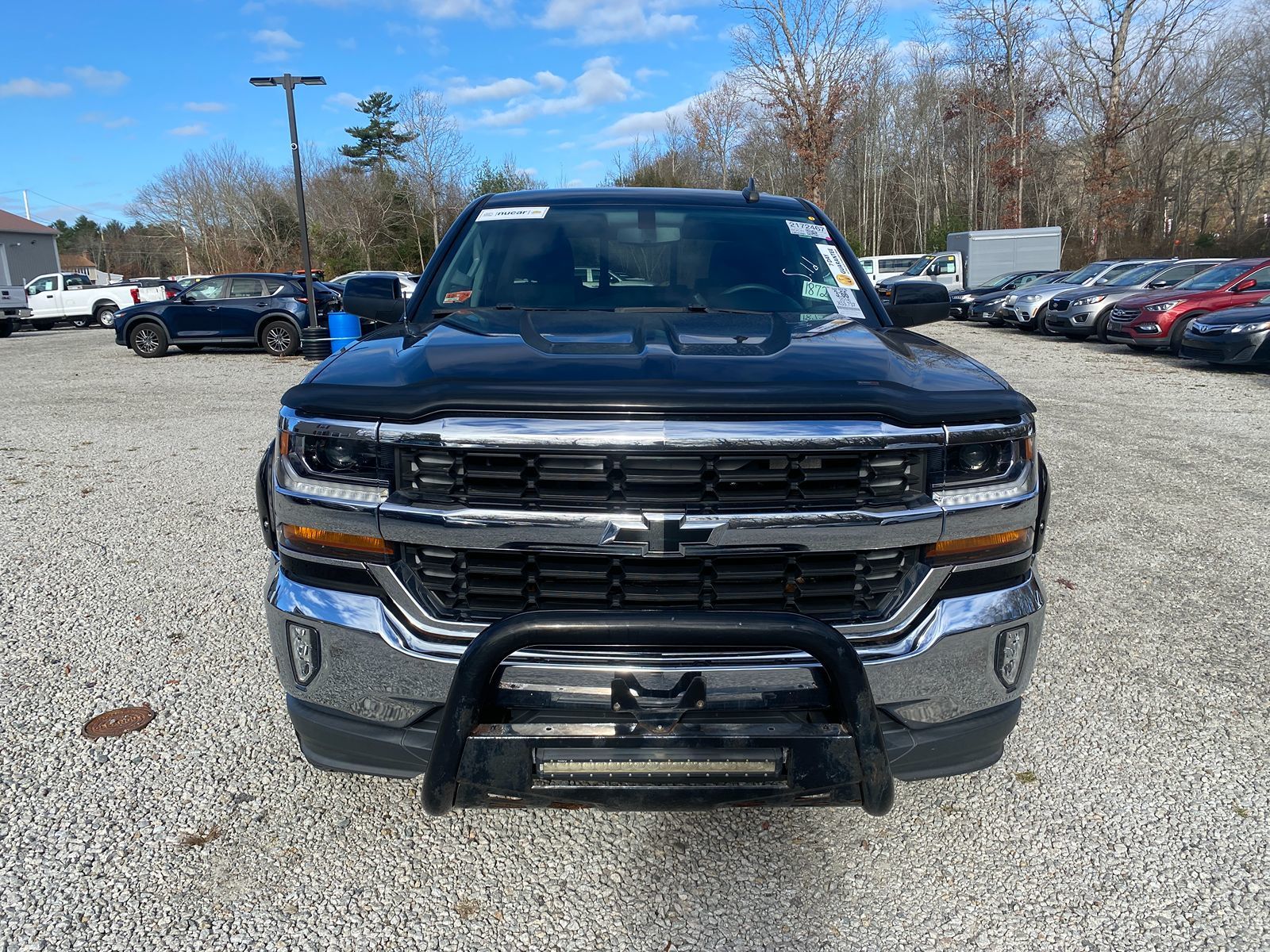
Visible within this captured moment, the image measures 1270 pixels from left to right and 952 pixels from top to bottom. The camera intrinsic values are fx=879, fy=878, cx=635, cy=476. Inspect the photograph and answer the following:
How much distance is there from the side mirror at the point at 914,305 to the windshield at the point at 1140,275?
726 inches

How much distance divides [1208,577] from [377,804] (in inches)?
168

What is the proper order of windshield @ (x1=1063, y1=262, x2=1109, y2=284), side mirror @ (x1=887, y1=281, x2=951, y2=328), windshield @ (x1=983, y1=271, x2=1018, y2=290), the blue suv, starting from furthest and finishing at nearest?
windshield @ (x1=983, y1=271, x2=1018, y2=290), windshield @ (x1=1063, y1=262, x2=1109, y2=284), the blue suv, side mirror @ (x1=887, y1=281, x2=951, y2=328)

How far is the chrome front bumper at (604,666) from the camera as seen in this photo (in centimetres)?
191

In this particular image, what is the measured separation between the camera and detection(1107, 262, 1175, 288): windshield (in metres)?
19.0

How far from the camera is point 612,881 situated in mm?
2314

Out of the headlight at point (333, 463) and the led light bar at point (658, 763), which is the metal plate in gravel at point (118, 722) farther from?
the led light bar at point (658, 763)

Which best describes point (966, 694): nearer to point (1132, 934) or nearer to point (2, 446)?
point (1132, 934)

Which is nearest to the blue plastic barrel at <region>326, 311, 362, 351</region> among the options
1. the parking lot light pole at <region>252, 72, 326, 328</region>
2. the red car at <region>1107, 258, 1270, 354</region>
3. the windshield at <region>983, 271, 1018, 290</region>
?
the parking lot light pole at <region>252, 72, 326, 328</region>

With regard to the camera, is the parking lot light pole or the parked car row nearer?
the parked car row

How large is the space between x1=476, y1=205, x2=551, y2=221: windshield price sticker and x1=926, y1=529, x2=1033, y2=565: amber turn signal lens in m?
2.16

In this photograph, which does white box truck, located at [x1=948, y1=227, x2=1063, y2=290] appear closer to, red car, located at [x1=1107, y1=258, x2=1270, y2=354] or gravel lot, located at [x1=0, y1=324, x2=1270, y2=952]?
red car, located at [x1=1107, y1=258, x2=1270, y2=354]

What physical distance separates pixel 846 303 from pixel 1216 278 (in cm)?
1576

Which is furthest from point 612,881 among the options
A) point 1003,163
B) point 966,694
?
point 1003,163

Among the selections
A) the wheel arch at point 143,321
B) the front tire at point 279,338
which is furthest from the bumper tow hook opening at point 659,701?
the wheel arch at point 143,321
